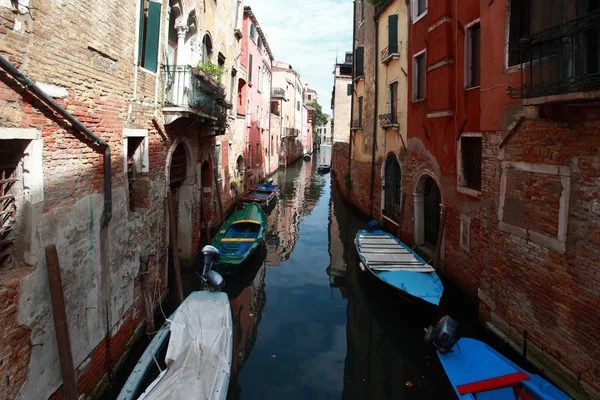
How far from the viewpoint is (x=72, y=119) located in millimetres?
4047

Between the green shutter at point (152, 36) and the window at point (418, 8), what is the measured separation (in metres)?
6.70

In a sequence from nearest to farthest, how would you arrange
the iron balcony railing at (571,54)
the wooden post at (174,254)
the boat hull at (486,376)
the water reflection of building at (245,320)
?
the iron balcony railing at (571,54)
the boat hull at (486,376)
the water reflection of building at (245,320)
the wooden post at (174,254)

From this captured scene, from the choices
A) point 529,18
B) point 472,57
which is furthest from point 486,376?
point 472,57

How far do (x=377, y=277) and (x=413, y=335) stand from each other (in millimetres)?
1425

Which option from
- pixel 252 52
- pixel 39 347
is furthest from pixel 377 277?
pixel 252 52

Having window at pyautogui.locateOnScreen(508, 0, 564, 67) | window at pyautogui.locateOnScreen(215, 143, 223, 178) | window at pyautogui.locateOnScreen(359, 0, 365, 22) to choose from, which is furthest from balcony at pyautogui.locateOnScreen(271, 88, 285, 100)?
window at pyautogui.locateOnScreen(508, 0, 564, 67)

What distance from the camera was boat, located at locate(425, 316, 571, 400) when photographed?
4.16 metres

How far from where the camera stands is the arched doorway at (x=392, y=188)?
12.7 m

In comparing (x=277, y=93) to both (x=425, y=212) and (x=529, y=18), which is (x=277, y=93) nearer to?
(x=425, y=212)

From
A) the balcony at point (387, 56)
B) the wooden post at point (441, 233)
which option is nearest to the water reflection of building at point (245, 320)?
the wooden post at point (441, 233)

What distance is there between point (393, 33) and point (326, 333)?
31.0 ft

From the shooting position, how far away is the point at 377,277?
316 inches

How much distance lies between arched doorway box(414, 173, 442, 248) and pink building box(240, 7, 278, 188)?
10.7 metres

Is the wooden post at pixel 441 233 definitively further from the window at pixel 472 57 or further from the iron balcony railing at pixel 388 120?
the iron balcony railing at pixel 388 120
